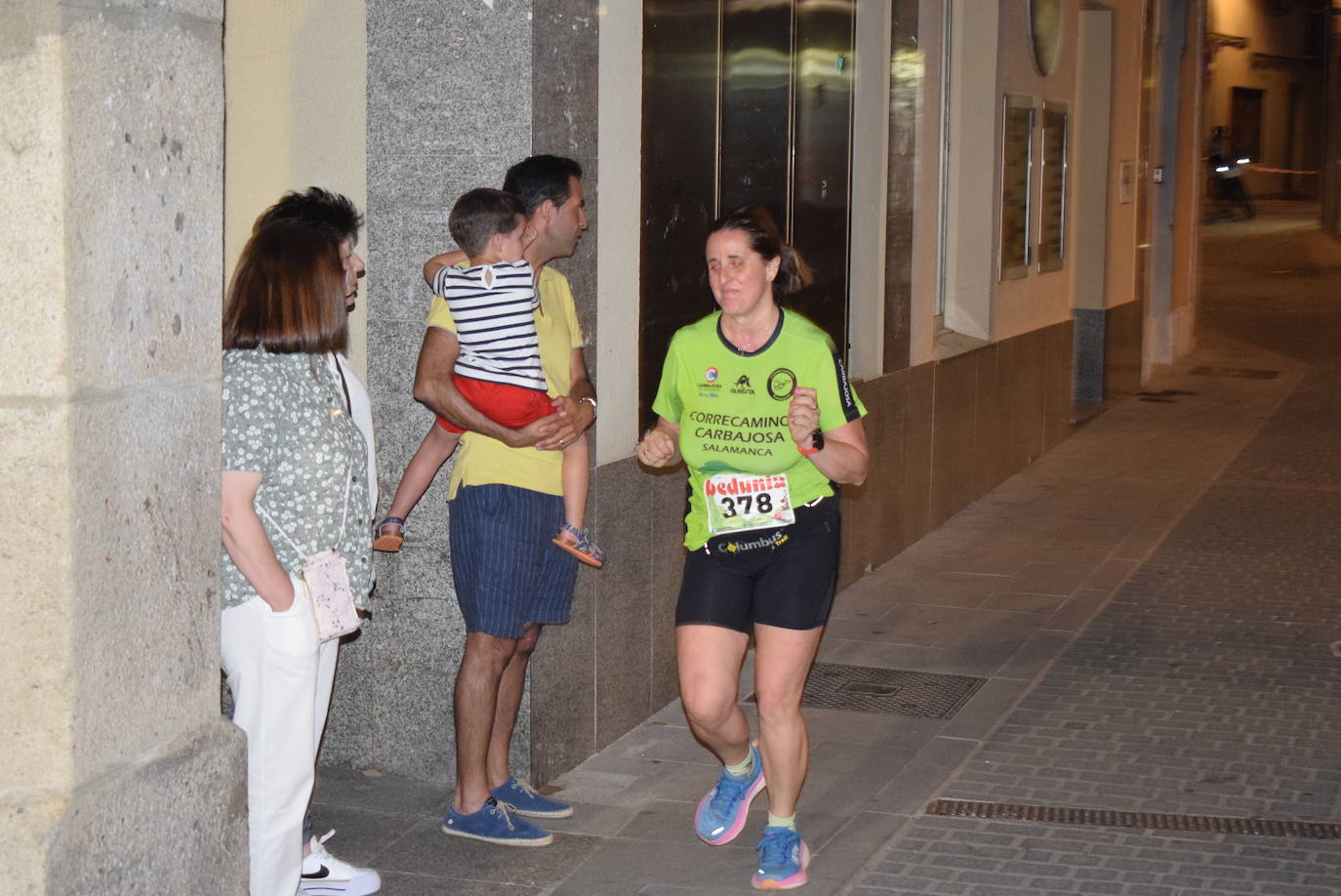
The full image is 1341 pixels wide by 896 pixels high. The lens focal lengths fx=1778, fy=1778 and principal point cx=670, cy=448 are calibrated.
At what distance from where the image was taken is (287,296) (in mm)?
4305

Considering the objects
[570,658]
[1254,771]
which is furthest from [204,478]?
[1254,771]

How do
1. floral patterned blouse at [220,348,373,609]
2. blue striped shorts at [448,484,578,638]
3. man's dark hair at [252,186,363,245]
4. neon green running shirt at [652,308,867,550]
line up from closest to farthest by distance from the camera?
1. floral patterned blouse at [220,348,373,609]
2. man's dark hair at [252,186,363,245]
3. neon green running shirt at [652,308,867,550]
4. blue striped shorts at [448,484,578,638]

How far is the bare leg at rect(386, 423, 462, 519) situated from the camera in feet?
17.8

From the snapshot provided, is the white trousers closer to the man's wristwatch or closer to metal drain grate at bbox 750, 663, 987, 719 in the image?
the man's wristwatch

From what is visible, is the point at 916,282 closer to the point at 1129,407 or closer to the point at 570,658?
the point at 570,658

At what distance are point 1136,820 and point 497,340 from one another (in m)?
2.51

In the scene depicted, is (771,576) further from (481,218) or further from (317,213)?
(317,213)

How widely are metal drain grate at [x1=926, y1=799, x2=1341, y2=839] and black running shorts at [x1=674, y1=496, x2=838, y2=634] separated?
3.61ft

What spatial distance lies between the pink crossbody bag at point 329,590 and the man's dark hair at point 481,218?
954 mm

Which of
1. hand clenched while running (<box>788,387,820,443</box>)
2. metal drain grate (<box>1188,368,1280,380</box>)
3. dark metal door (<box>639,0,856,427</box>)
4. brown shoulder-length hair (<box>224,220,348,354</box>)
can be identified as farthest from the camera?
metal drain grate (<box>1188,368,1280,380</box>)

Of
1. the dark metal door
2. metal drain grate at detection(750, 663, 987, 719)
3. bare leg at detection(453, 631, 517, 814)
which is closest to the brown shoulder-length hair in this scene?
bare leg at detection(453, 631, 517, 814)

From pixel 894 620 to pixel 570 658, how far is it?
2.78m

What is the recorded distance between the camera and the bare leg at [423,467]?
5426 millimetres

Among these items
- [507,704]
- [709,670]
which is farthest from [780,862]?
[507,704]
